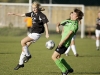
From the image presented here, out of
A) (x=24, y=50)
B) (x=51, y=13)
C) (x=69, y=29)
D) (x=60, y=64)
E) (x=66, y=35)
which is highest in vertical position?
(x=69, y=29)

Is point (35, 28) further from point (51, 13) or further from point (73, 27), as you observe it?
point (51, 13)

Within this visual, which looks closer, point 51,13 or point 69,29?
point 69,29

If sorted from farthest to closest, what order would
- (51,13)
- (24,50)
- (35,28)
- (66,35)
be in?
(51,13) → (35,28) → (24,50) → (66,35)

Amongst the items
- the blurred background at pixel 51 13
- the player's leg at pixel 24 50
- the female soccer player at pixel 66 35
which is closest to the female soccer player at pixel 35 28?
the player's leg at pixel 24 50

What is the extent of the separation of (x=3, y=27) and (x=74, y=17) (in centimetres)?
2439

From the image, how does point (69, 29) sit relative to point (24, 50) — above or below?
above

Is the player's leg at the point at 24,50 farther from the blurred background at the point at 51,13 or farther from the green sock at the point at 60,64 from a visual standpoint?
the blurred background at the point at 51,13

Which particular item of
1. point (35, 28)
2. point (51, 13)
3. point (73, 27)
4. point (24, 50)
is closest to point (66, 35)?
point (73, 27)

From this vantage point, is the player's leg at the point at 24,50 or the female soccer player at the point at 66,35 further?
the player's leg at the point at 24,50

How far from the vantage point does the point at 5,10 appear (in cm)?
3553

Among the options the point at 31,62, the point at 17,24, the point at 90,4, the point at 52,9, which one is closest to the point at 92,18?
the point at 90,4

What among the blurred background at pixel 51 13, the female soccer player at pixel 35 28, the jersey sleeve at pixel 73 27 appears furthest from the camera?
the blurred background at pixel 51 13

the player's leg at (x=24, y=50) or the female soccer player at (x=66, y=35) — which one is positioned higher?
the female soccer player at (x=66, y=35)

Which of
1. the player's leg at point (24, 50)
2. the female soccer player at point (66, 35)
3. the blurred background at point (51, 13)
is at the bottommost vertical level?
the blurred background at point (51, 13)
